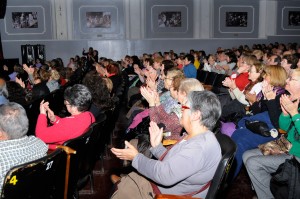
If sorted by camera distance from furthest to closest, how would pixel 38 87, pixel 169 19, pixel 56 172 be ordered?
A: 1. pixel 169 19
2. pixel 38 87
3. pixel 56 172

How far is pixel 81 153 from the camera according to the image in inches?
103

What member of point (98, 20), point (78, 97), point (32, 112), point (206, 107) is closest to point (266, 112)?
point (206, 107)

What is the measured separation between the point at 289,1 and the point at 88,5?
8612mm

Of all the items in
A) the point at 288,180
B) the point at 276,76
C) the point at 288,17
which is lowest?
the point at 288,180

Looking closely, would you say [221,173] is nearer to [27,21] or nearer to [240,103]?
[240,103]

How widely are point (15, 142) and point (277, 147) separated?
217 cm

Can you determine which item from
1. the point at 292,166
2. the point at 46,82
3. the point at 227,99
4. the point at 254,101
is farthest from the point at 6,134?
the point at 46,82

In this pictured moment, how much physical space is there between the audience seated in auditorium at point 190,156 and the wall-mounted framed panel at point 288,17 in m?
14.8

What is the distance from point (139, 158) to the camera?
223cm

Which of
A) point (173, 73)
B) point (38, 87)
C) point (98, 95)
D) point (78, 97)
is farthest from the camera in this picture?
point (38, 87)

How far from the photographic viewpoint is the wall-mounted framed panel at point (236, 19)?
15.4 metres

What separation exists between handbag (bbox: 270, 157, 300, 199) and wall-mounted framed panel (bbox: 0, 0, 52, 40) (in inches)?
537

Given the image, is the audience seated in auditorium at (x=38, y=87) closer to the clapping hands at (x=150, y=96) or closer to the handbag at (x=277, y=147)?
the clapping hands at (x=150, y=96)

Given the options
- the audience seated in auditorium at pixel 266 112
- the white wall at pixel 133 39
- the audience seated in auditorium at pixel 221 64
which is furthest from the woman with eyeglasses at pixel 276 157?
the white wall at pixel 133 39
